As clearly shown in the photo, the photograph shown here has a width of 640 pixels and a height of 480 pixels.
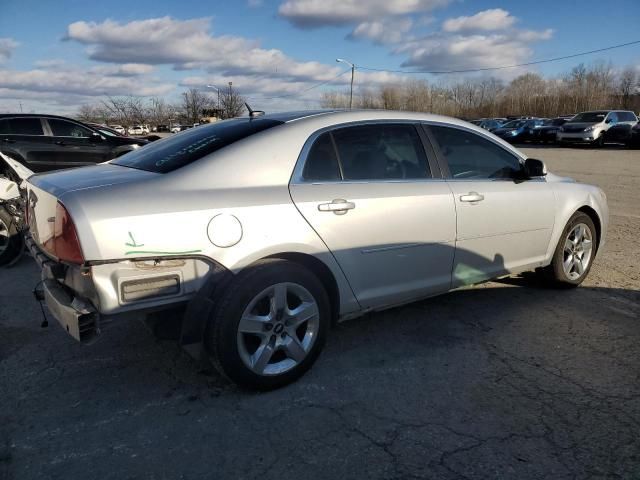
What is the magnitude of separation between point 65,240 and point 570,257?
4.23m

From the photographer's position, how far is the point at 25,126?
889 centimetres

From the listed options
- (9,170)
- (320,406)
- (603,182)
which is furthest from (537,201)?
(603,182)

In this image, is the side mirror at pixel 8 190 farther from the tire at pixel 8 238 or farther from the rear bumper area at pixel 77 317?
the rear bumper area at pixel 77 317

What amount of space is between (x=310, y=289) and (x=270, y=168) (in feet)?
2.45

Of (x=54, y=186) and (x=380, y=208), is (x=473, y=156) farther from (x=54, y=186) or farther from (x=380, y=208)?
(x=54, y=186)

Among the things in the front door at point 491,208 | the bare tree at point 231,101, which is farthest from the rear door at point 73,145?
the bare tree at point 231,101

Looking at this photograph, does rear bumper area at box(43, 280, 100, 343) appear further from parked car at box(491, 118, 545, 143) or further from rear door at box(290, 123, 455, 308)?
parked car at box(491, 118, 545, 143)

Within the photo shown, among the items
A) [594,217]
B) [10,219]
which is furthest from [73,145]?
[594,217]

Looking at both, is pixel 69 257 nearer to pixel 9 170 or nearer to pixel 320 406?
pixel 320 406

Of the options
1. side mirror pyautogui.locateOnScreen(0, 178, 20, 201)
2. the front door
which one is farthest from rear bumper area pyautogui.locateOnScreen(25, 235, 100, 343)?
side mirror pyautogui.locateOnScreen(0, 178, 20, 201)

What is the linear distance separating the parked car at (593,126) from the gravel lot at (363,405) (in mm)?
23984

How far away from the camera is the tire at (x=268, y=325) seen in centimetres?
271

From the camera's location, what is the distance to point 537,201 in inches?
166

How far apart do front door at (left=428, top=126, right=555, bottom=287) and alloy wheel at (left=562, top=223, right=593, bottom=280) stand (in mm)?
423
